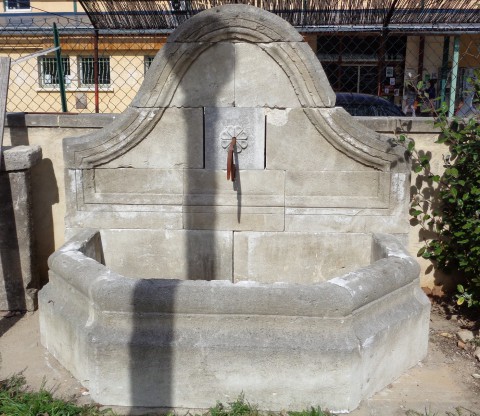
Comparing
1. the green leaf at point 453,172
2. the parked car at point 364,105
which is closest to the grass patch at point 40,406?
the green leaf at point 453,172

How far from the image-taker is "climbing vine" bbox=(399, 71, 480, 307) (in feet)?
15.2

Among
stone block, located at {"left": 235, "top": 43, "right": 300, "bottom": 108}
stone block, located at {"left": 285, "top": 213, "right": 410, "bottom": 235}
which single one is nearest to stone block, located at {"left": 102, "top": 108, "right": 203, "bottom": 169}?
stone block, located at {"left": 235, "top": 43, "right": 300, "bottom": 108}

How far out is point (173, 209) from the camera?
4.71 metres

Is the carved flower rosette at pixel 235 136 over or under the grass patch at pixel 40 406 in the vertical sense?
over

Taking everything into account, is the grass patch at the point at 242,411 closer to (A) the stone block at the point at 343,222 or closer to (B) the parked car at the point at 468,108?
(A) the stone block at the point at 343,222

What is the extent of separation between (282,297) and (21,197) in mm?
2651

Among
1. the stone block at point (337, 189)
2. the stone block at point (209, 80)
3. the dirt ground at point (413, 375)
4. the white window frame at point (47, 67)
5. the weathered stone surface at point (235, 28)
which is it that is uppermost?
the white window frame at point (47, 67)

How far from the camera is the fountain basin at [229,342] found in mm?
3357

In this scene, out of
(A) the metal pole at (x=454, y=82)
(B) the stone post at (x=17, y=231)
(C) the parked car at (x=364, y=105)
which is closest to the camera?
(B) the stone post at (x=17, y=231)

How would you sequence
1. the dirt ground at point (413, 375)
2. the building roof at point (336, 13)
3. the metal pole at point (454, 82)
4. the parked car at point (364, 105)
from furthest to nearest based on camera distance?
the parked car at point (364, 105)
the building roof at point (336, 13)
the metal pole at point (454, 82)
the dirt ground at point (413, 375)

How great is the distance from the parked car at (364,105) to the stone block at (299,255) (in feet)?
9.03

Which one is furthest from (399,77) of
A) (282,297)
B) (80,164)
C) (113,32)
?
(282,297)

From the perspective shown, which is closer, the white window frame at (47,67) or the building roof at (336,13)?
A: the building roof at (336,13)

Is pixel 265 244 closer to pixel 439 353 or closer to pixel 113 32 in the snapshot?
pixel 439 353
